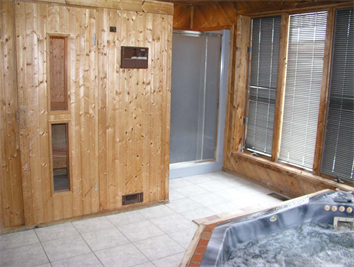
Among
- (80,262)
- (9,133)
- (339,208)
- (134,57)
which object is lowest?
(80,262)

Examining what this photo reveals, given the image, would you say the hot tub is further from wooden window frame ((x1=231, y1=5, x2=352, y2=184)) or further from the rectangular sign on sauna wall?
the rectangular sign on sauna wall

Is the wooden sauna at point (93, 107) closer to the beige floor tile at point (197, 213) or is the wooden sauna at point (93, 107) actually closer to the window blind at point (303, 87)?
the window blind at point (303, 87)

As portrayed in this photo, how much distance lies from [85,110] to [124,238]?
1.25 metres

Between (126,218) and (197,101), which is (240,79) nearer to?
(197,101)

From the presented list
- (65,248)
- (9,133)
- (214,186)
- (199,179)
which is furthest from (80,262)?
(199,179)

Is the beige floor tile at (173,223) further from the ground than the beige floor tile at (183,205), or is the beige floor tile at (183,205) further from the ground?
the beige floor tile at (183,205)

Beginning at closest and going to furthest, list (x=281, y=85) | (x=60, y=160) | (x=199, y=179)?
1. (x=60, y=160)
2. (x=281, y=85)
3. (x=199, y=179)

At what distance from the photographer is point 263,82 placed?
4910 millimetres

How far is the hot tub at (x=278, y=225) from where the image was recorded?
249cm

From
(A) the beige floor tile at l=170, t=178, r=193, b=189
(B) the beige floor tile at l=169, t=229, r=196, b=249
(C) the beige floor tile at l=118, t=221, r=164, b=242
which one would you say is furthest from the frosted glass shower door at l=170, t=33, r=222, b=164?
(B) the beige floor tile at l=169, t=229, r=196, b=249

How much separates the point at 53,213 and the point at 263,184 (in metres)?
2.68

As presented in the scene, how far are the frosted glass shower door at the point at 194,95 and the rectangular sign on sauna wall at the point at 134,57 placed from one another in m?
1.16

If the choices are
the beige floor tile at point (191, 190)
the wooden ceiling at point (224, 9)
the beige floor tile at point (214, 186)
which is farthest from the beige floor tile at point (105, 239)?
the wooden ceiling at point (224, 9)

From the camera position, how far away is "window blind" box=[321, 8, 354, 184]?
379 centimetres
